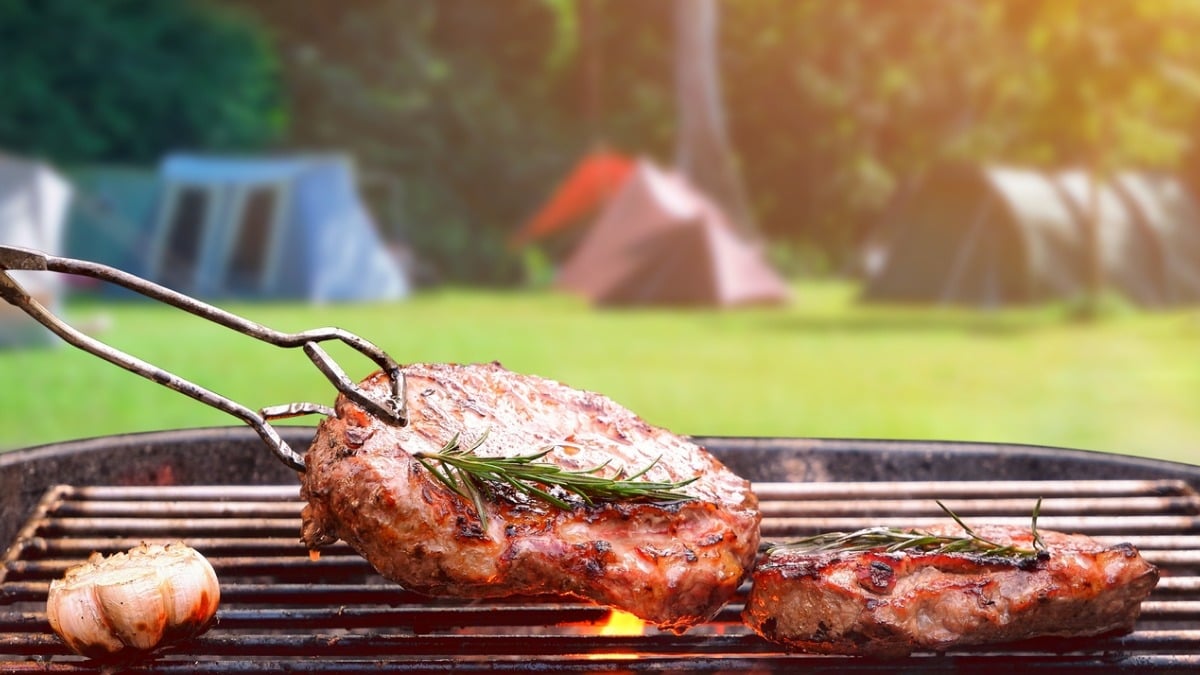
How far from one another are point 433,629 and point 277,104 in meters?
17.7

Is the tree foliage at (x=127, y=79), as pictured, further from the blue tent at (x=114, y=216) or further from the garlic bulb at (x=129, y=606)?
the garlic bulb at (x=129, y=606)

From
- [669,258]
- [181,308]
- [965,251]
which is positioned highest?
[965,251]

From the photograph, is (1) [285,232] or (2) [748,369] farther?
(1) [285,232]

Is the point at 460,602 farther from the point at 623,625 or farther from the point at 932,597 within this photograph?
the point at 932,597

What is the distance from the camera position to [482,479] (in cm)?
194

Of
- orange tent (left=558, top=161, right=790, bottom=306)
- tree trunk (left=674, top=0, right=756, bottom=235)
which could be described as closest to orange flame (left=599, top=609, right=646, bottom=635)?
orange tent (left=558, top=161, right=790, bottom=306)

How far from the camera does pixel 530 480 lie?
1.96 meters

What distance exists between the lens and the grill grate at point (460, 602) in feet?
6.19

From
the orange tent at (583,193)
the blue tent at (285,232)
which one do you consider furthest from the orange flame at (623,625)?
the orange tent at (583,193)

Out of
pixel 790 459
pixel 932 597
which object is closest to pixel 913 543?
pixel 932 597

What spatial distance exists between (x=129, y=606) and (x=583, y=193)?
1812cm

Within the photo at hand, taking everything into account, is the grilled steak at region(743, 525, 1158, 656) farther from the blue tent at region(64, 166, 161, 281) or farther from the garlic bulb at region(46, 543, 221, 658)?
the blue tent at region(64, 166, 161, 281)

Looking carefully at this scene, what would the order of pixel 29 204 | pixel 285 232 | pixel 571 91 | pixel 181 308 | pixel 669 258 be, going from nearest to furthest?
pixel 181 308
pixel 29 204
pixel 669 258
pixel 285 232
pixel 571 91

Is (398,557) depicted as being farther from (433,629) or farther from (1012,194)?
(1012,194)
